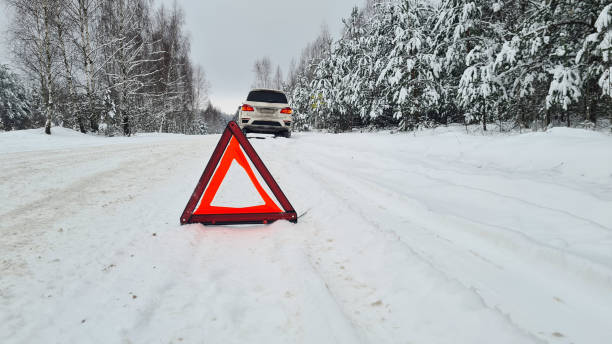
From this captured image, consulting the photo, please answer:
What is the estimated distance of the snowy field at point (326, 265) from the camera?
113cm

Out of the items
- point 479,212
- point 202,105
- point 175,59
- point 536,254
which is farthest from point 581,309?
point 202,105

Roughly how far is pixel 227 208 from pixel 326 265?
107 cm

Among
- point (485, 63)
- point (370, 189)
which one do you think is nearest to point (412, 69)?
point (485, 63)

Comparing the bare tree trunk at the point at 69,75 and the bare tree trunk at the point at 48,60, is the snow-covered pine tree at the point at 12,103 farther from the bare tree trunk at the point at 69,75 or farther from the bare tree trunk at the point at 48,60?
the bare tree trunk at the point at 48,60

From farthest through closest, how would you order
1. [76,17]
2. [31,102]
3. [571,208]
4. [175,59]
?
[31,102], [175,59], [76,17], [571,208]

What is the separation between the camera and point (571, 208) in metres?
2.39

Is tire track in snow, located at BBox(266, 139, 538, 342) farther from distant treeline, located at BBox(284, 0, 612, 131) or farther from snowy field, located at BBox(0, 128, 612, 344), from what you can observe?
distant treeline, located at BBox(284, 0, 612, 131)

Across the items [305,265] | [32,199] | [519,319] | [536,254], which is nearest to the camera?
[519,319]

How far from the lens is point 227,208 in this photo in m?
2.31

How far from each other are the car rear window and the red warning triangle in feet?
24.6

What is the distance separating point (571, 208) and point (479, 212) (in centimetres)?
77

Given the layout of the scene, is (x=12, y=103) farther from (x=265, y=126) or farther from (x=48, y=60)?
(x=265, y=126)

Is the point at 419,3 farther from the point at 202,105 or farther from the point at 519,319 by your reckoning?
the point at 202,105

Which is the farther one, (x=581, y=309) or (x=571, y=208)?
(x=571, y=208)
